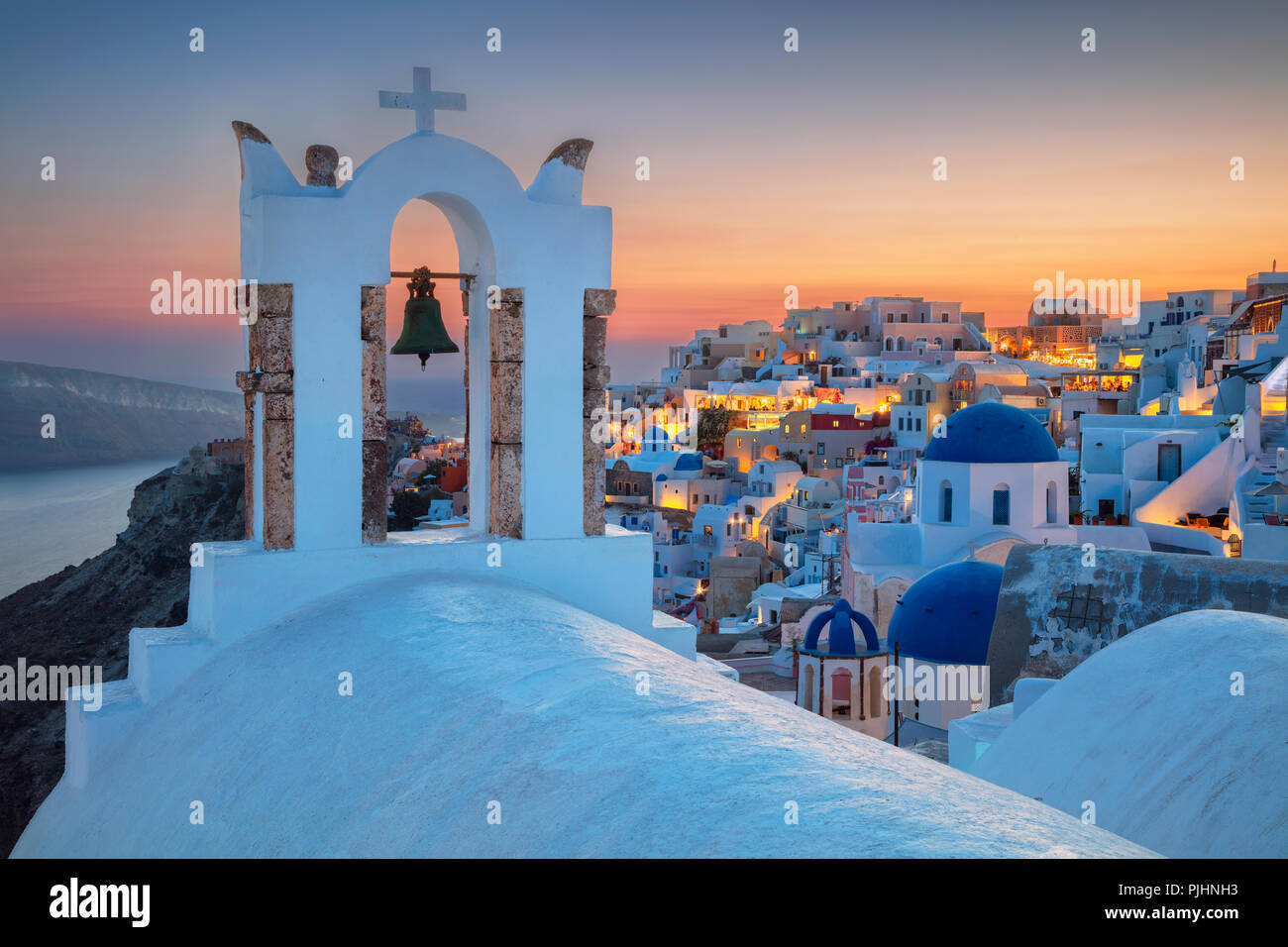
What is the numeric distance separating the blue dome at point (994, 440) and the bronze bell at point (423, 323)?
16070 mm

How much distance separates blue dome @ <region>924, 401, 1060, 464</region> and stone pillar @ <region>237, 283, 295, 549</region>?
16983mm

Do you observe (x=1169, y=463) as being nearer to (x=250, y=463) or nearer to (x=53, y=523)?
(x=250, y=463)

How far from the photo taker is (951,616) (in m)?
15.7

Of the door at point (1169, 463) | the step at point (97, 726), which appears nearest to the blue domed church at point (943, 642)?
the door at point (1169, 463)

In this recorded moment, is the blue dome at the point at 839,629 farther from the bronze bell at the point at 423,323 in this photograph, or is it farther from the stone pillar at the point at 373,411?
the stone pillar at the point at 373,411

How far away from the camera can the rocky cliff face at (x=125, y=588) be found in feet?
111

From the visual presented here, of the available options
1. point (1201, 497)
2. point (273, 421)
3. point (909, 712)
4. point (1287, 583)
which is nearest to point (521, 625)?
point (273, 421)

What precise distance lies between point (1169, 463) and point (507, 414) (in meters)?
23.6

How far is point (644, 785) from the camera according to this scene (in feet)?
8.27

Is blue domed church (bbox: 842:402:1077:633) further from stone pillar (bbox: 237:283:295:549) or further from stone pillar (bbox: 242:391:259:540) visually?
stone pillar (bbox: 237:283:295:549)

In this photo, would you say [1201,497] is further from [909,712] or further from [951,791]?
[951,791]
